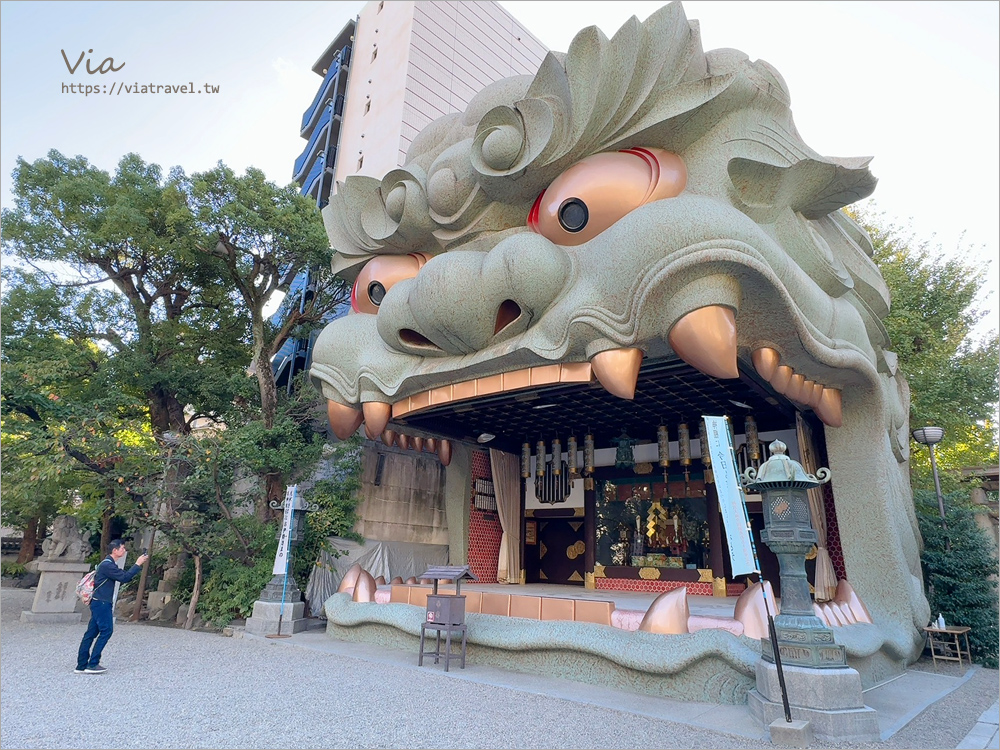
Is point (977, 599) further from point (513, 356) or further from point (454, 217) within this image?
point (454, 217)

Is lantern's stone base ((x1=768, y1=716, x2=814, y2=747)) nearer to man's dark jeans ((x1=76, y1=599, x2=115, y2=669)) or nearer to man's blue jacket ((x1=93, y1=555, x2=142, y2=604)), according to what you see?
man's blue jacket ((x1=93, y1=555, x2=142, y2=604))

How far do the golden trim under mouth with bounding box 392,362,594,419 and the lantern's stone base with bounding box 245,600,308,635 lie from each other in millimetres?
3748

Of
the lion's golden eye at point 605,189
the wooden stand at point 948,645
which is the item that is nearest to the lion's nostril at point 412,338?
the lion's golden eye at point 605,189

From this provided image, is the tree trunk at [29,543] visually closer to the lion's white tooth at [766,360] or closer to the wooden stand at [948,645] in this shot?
the lion's white tooth at [766,360]

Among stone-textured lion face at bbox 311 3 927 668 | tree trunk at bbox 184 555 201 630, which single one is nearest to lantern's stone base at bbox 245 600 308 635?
tree trunk at bbox 184 555 201 630

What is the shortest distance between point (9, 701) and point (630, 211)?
7825mm

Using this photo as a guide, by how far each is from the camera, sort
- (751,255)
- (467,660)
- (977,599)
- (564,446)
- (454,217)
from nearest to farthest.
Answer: (751,255) → (467,660) → (454,217) → (977,599) → (564,446)

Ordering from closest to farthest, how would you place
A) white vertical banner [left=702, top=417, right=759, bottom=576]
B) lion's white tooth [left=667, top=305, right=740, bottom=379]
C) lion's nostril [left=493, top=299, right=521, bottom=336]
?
1. white vertical banner [left=702, top=417, right=759, bottom=576]
2. lion's white tooth [left=667, top=305, right=740, bottom=379]
3. lion's nostril [left=493, top=299, right=521, bottom=336]

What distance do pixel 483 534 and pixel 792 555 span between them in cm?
842

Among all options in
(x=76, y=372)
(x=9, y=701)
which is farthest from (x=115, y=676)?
(x=76, y=372)

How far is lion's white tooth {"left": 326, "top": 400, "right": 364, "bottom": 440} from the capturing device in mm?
9297

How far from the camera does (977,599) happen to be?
9.10 m

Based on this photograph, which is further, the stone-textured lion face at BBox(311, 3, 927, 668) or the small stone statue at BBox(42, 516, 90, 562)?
the small stone statue at BBox(42, 516, 90, 562)

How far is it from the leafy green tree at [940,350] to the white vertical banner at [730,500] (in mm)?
11102
